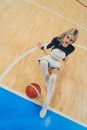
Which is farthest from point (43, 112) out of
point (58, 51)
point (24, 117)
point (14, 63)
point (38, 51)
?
point (38, 51)

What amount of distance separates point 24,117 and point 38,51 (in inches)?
64.8

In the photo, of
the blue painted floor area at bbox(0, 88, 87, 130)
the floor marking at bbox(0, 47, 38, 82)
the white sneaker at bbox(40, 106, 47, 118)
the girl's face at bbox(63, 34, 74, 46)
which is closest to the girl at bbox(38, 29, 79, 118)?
the girl's face at bbox(63, 34, 74, 46)

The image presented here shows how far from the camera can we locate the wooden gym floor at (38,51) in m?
3.64

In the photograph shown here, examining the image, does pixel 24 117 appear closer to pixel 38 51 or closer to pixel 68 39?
pixel 68 39

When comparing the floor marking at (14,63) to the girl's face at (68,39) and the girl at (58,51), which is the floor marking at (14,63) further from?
the girl's face at (68,39)

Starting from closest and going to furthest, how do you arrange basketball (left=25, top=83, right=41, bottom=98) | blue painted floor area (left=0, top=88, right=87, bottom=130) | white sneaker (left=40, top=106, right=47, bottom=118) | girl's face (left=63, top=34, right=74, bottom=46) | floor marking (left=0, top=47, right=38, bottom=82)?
blue painted floor area (left=0, top=88, right=87, bottom=130) < white sneaker (left=40, top=106, right=47, bottom=118) < basketball (left=25, top=83, right=41, bottom=98) < girl's face (left=63, top=34, right=74, bottom=46) < floor marking (left=0, top=47, right=38, bottom=82)

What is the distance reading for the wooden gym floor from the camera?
3.64 metres

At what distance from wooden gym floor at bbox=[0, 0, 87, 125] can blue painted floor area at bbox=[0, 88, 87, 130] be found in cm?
16

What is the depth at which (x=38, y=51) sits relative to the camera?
4.45 m

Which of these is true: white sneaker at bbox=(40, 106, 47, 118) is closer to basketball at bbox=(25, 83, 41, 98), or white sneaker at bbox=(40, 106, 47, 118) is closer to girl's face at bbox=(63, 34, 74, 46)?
basketball at bbox=(25, 83, 41, 98)

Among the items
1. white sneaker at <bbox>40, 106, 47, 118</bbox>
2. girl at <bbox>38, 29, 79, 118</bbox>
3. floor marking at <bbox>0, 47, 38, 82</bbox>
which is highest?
girl at <bbox>38, 29, 79, 118</bbox>

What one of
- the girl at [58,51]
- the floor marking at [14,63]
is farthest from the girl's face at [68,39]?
the floor marking at [14,63]

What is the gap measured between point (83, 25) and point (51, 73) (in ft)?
10.1

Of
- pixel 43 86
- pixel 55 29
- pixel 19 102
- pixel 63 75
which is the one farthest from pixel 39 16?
pixel 19 102
